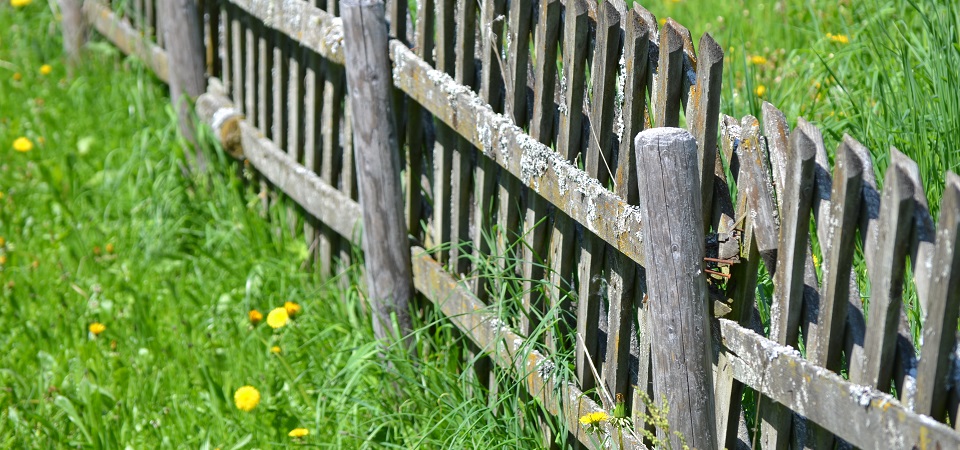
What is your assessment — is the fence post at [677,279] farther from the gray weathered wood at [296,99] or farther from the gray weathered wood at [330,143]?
the gray weathered wood at [296,99]

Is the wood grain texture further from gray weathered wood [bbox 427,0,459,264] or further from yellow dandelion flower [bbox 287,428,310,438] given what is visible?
yellow dandelion flower [bbox 287,428,310,438]

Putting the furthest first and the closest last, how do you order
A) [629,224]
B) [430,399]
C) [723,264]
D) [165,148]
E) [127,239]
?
[165,148]
[127,239]
[430,399]
[629,224]
[723,264]

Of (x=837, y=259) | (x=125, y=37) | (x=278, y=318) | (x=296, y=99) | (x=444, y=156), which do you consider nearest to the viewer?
(x=837, y=259)

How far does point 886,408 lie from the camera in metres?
1.63

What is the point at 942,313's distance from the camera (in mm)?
1536

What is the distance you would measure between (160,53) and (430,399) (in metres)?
2.92

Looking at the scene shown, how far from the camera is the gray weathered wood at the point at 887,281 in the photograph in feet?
5.06

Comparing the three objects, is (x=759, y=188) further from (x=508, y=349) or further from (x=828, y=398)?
(x=508, y=349)

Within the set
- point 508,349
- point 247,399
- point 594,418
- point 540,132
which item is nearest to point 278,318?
point 247,399

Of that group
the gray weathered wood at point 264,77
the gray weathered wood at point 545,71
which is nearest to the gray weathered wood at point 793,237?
the gray weathered wood at point 545,71

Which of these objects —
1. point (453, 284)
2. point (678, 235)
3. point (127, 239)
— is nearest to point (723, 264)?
point (678, 235)

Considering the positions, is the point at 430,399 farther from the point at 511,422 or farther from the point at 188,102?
the point at 188,102

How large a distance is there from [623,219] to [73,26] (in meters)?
4.69

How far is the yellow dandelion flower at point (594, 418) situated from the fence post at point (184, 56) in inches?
106
